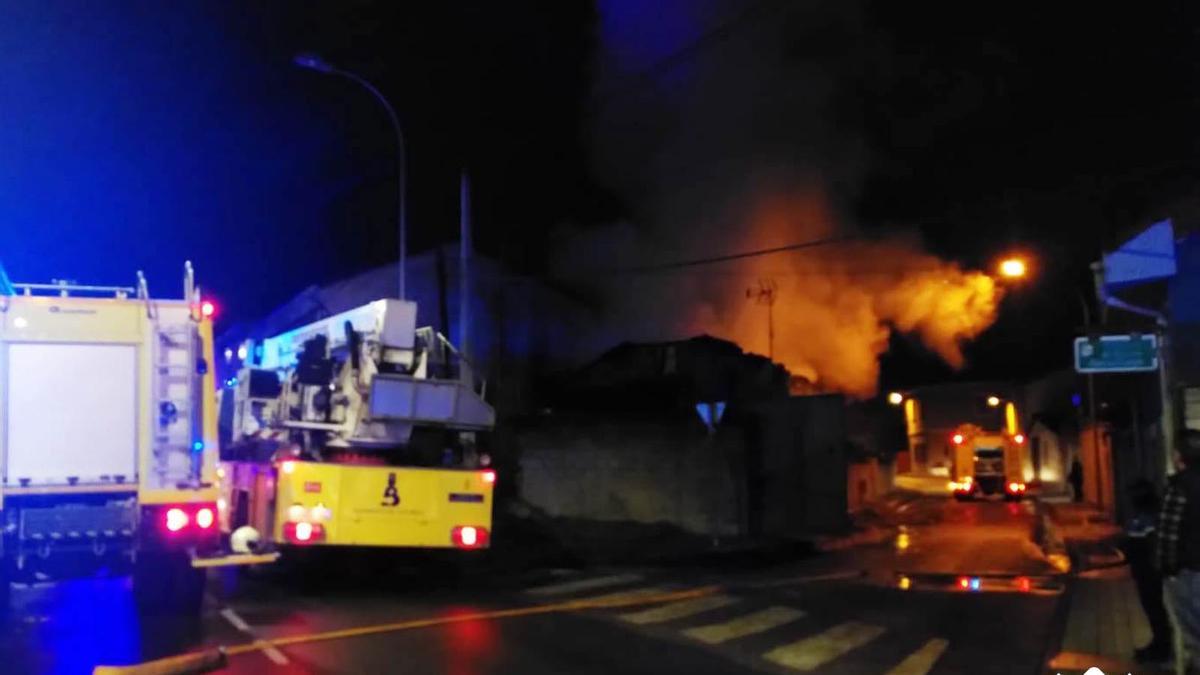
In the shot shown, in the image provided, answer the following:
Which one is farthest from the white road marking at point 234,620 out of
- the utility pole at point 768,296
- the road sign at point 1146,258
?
the utility pole at point 768,296

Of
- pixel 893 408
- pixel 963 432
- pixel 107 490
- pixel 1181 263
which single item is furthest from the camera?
pixel 893 408

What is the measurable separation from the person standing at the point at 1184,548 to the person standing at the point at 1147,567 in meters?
1.28

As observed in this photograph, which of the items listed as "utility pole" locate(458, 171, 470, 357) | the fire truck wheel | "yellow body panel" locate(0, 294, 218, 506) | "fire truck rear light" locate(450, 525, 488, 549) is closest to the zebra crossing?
"fire truck rear light" locate(450, 525, 488, 549)

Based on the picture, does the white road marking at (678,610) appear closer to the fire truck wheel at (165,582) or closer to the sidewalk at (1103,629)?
the sidewalk at (1103,629)

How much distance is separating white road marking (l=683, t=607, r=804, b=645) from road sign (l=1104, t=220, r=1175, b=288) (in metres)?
4.69

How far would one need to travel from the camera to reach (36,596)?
11.7 m

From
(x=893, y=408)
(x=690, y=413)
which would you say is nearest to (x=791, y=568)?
(x=690, y=413)

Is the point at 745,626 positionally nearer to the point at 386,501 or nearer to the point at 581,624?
the point at 581,624

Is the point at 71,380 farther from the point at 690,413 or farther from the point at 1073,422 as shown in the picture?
the point at 1073,422

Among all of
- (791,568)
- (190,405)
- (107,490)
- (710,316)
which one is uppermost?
(710,316)

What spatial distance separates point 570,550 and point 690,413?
162 inches

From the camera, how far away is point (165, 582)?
10.0 m

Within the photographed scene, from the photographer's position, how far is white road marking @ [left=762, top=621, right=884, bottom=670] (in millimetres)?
8586

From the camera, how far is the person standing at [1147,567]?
8.34m
